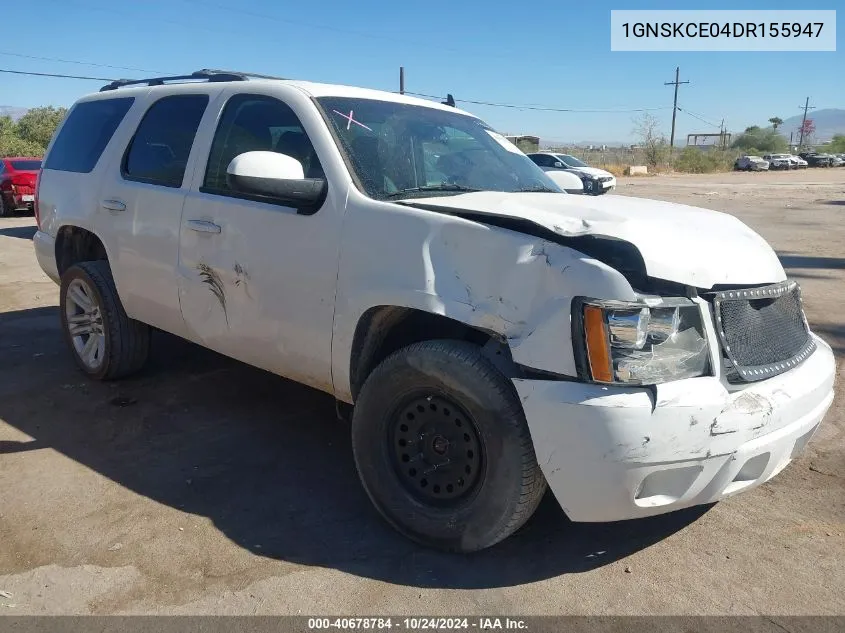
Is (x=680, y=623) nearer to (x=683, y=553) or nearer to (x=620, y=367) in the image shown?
(x=683, y=553)

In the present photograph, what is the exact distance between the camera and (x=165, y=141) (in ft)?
14.0

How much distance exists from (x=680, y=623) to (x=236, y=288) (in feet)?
8.21

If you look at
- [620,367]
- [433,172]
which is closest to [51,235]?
[433,172]

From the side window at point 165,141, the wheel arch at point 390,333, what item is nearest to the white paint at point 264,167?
the wheel arch at point 390,333

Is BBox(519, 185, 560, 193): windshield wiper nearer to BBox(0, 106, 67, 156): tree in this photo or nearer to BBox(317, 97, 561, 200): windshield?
BBox(317, 97, 561, 200): windshield

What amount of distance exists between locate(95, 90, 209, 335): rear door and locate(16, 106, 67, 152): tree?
4551 cm

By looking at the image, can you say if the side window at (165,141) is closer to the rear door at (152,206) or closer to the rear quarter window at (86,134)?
the rear door at (152,206)

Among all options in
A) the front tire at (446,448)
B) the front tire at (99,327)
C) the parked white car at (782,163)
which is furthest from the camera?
the parked white car at (782,163)

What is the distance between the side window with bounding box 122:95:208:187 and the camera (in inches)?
161

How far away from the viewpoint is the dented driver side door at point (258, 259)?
326 centimetres

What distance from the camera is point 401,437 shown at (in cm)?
299

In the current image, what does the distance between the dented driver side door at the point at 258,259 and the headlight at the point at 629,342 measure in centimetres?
124

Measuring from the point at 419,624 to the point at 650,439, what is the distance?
104 centimetres

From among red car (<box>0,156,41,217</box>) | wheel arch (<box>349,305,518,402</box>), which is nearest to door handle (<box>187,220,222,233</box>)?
wheel arch (<box>349,305,518,402</box>)
